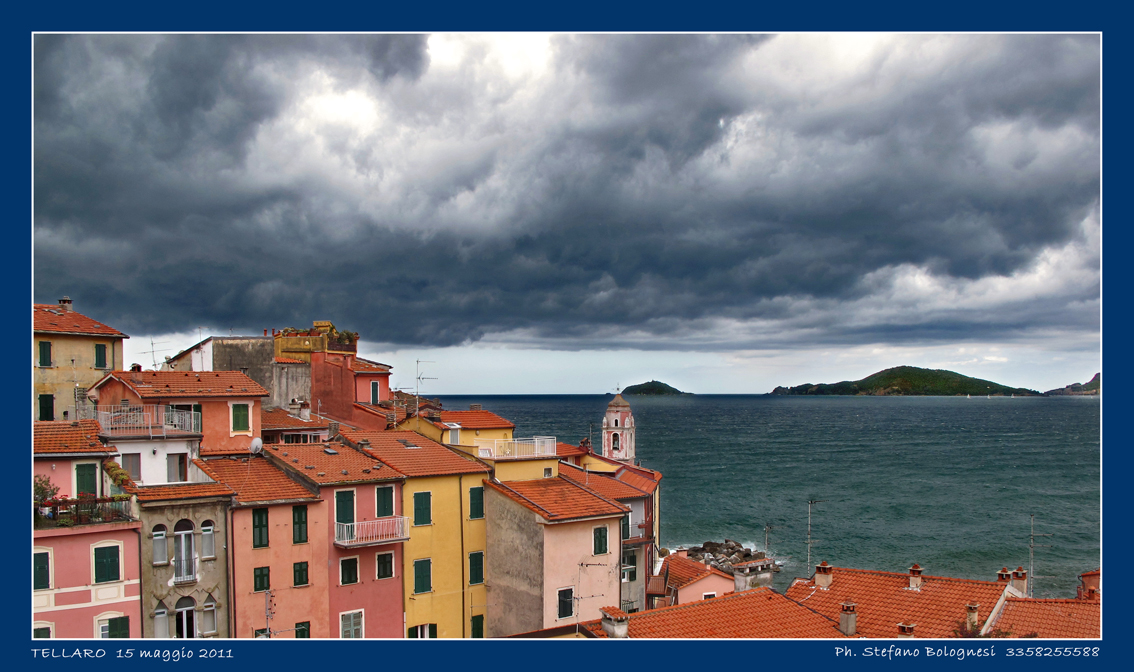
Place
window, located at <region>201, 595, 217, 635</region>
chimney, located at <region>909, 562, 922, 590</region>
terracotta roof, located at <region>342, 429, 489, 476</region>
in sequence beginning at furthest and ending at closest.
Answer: terracotta roof, located at <region>342, 429, 489, 476</region> → chimney, located at <region>909, 562, 922, 590</region> → window, located at <region>201, 595, 217, 635</region>

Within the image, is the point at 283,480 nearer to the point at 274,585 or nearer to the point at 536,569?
the point at 274,585

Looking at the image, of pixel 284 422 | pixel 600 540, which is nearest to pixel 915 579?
pixel 600 540

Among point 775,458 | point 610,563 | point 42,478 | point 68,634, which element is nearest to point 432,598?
point 610,563

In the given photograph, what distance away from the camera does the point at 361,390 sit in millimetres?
39844

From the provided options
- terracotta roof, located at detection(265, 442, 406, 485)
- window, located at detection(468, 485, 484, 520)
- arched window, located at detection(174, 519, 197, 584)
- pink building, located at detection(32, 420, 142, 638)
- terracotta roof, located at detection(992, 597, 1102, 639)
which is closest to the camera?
terracotta roof, located at detection(992, 597, 1102, 639)

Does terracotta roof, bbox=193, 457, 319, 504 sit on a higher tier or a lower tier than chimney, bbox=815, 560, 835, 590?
higher

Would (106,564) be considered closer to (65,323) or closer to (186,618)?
(186,618)

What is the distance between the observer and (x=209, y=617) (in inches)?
843

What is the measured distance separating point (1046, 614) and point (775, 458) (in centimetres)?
10638

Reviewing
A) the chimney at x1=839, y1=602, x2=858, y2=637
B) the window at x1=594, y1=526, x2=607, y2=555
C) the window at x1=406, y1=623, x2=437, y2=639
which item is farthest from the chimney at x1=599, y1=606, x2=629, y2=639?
the window at x1=406, y1=623, x2=437, y2=639

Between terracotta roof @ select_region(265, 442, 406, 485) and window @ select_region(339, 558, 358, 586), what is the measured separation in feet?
8.73

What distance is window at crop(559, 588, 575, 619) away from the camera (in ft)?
80.9

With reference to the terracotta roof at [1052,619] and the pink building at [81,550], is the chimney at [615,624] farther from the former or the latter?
the pink building at [81,550]

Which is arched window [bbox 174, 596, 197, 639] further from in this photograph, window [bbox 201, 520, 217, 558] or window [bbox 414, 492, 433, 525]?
window [bbox 414, 492, 433, 525]
